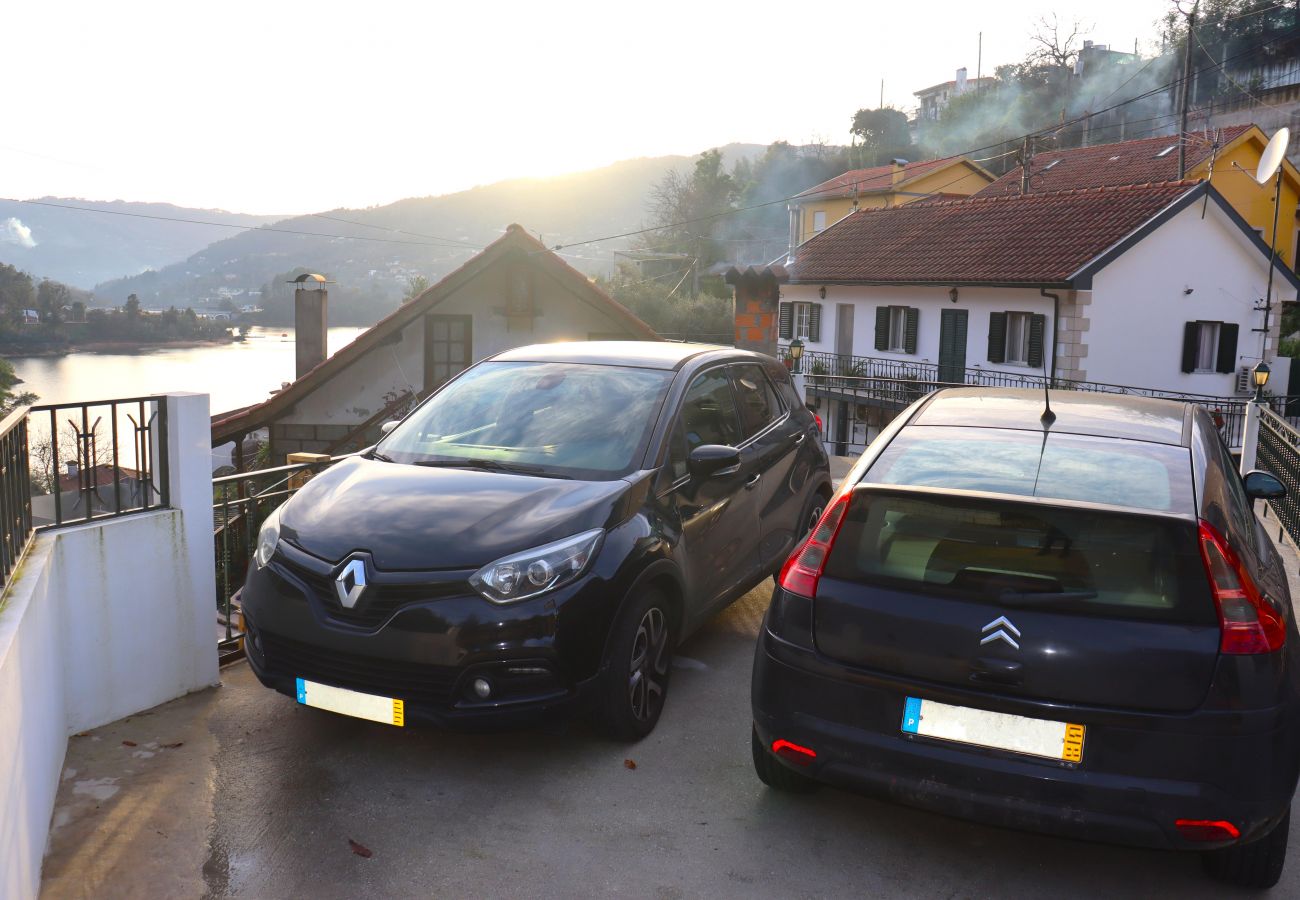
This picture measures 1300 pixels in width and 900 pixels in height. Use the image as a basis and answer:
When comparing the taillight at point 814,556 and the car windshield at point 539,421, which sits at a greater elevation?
the car windshield at point 539,421

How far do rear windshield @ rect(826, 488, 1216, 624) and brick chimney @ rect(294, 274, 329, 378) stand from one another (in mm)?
20416

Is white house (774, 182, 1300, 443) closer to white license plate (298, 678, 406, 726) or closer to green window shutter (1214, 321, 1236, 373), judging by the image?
green window shutter (1214, 321, 1236, 373)

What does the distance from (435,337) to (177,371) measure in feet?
20.6

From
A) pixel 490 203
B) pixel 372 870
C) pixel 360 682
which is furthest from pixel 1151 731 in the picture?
pixel 490 203

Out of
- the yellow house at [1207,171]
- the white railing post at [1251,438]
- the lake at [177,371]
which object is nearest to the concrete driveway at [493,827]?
the lake at [177,371]

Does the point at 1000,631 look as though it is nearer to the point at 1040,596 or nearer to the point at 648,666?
the point at 1040,596

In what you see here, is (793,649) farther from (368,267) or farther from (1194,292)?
(368,267)

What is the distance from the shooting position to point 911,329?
32.4 m

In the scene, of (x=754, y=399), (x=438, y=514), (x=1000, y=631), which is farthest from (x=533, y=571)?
(x=754, y=399)

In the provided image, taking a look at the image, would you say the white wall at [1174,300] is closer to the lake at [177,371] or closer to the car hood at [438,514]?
the lake at [177,371]

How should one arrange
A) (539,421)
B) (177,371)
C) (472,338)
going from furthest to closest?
(472,338), (177,371), (539,421)

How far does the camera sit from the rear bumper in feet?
10.1

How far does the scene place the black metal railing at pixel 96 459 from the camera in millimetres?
4551

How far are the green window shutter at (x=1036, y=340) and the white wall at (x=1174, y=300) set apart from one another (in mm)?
1506
